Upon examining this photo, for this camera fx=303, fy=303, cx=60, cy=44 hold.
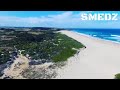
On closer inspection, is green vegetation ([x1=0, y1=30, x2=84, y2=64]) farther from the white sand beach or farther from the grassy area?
the white sand beach

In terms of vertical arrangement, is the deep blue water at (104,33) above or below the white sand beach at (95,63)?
above

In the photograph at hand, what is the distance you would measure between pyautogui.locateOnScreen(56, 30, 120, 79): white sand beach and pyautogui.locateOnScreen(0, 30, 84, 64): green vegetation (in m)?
0.11

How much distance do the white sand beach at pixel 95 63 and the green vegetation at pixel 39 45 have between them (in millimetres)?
115

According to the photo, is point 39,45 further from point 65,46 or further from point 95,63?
point 95,63

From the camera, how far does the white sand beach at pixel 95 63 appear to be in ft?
11.2

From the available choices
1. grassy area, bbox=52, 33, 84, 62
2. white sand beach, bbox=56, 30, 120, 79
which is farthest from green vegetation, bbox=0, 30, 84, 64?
white sand beach, bbox=56, 30, 120, 79

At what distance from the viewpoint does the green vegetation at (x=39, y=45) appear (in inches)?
137

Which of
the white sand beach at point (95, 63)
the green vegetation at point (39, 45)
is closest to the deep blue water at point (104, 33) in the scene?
the white sand beach at point (95, 63)

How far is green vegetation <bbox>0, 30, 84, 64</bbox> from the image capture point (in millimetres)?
3486

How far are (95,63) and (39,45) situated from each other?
2.22ft

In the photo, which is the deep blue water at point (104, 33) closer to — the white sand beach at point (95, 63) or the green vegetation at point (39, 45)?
the white sand beach at point (95, 63)
